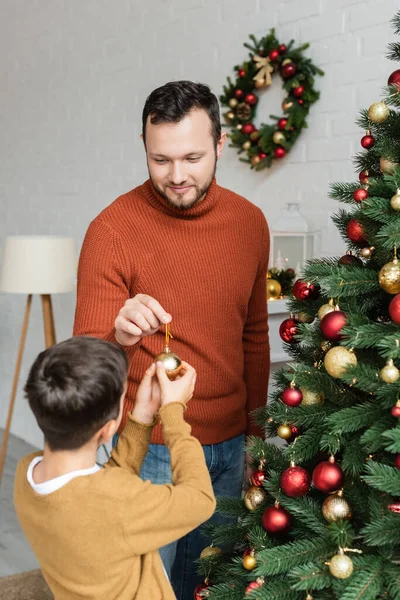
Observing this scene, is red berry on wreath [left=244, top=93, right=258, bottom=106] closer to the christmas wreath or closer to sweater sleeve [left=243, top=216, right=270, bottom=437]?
the christmas wreath

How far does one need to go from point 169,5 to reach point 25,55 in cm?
136

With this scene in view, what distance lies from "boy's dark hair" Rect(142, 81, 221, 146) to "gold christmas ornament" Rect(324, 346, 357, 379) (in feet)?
1.89

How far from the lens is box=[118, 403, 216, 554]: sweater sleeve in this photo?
1.11 meters

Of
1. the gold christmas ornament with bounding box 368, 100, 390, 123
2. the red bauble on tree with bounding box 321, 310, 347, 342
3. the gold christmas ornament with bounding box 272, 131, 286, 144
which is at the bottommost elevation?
the red bauble on tree with bounding box 321, 310, 347, 342

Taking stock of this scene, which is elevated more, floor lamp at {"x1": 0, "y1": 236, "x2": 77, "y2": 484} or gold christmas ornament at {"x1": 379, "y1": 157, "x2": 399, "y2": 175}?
gold christmas ornament at {"x1": 379, "y1": 157, "x2": 399, "y2": 175}

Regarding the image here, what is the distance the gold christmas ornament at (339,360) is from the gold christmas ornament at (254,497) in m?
0.31

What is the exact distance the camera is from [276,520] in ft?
4.27

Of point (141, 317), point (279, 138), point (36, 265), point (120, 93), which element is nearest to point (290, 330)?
point (141, 317)

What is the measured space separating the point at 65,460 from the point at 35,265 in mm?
2089

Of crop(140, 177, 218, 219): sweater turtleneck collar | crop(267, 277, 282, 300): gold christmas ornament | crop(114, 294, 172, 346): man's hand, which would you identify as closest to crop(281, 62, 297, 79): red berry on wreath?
crop(267, 277, 282, 300): gold christmas ornament

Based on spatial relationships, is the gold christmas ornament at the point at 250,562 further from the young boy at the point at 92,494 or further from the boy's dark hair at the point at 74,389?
the boy's dark hair at the point at 74,389

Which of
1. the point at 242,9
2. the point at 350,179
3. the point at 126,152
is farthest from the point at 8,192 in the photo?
the point at 350,179

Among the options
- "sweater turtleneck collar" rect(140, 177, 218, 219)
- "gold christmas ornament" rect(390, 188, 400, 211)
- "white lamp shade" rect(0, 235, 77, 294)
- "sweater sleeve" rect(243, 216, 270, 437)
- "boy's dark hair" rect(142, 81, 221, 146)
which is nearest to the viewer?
"gold christmas ornament" rect(390, 188, 400, 211)

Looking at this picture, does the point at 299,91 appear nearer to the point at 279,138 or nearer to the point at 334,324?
the point at 279,138
